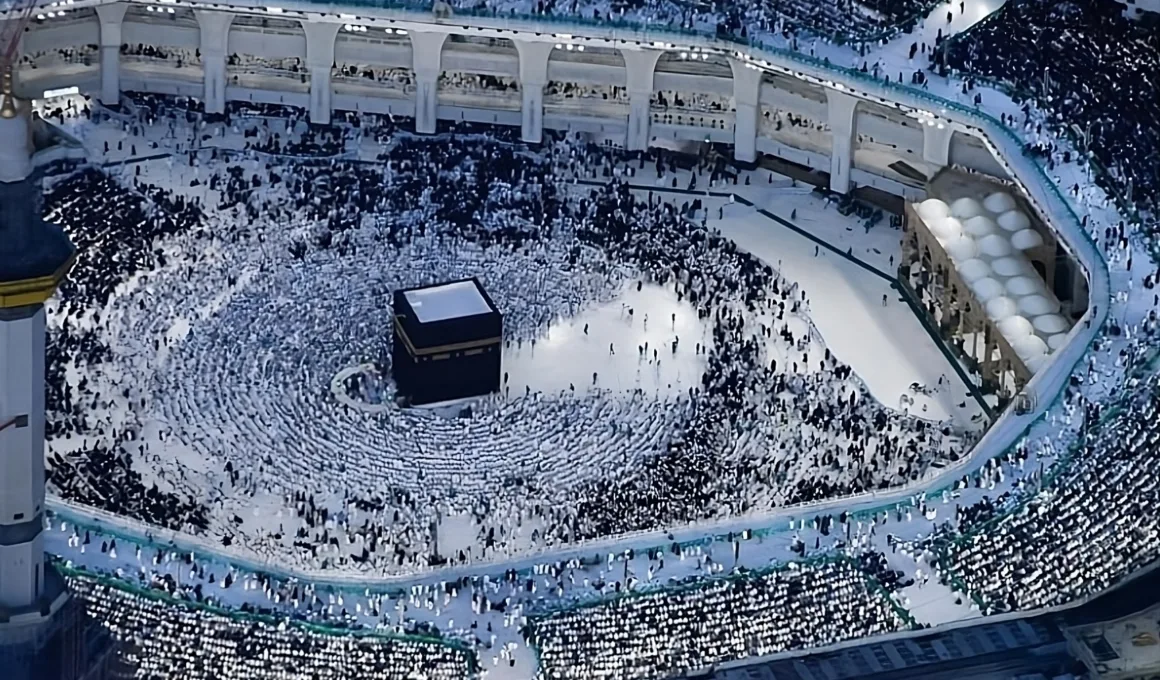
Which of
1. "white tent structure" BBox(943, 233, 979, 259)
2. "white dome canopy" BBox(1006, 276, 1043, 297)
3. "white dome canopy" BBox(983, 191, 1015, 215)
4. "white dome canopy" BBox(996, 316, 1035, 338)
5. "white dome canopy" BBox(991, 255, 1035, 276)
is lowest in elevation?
"white dome canopy" BBox(996, 316, 1035, 338)

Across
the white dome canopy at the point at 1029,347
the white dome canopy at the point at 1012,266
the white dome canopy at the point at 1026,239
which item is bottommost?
the white dome canopy at the point at 1029,347

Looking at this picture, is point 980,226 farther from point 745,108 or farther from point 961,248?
point 745,108

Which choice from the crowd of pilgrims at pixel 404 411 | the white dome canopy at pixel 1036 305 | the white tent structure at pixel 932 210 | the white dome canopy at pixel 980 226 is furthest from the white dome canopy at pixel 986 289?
the crowd of pilgrims at pixel 404 411

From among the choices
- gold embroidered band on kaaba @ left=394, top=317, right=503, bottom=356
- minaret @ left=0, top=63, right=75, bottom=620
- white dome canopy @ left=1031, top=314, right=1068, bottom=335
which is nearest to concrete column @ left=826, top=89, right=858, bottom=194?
white dome canopy @ left=1031, top=314, right=1068, bottom=335

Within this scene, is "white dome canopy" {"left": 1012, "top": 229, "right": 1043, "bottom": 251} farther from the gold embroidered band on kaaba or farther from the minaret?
the minaret

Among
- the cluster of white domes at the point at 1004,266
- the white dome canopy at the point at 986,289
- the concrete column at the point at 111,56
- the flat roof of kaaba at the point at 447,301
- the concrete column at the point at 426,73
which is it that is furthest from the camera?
the concrete column at the point at 111,56

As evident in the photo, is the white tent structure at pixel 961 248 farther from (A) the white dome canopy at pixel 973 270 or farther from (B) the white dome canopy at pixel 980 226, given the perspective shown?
(B) the white dome canopy at pixel 980 226

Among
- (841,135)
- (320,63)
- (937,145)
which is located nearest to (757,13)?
(841,135)
